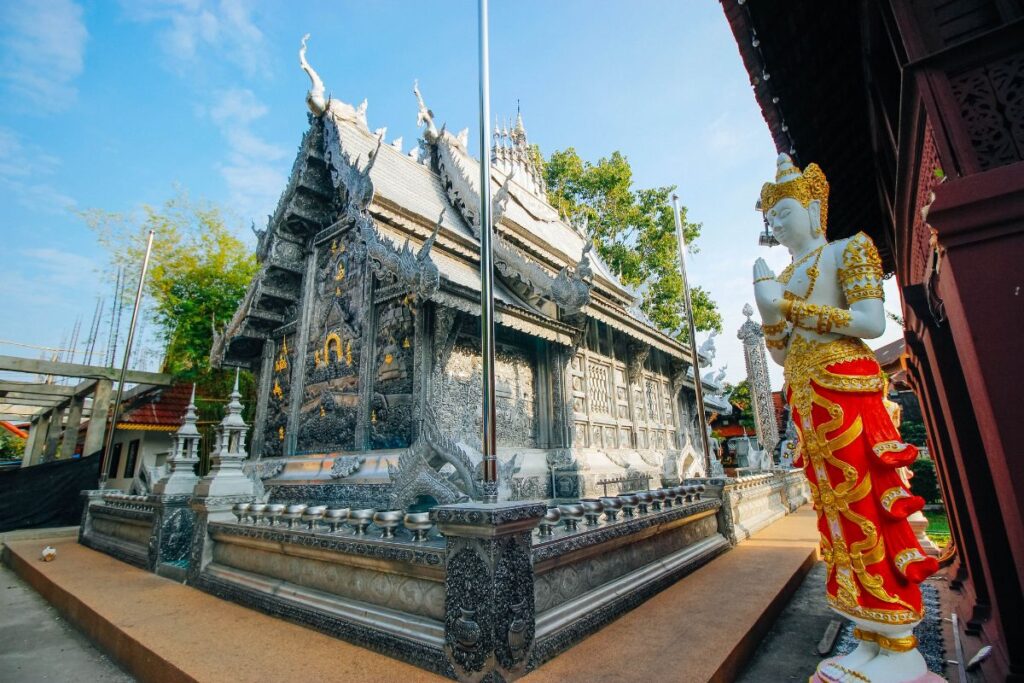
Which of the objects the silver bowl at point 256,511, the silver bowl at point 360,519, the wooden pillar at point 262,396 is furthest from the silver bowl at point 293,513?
the wooden pillar at point 262,396

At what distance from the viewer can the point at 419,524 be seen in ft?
8.49

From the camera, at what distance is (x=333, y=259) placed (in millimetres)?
7887

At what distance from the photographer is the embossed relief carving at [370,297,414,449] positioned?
5.88 m

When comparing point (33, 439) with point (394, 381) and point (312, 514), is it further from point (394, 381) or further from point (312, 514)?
point (312, 514)

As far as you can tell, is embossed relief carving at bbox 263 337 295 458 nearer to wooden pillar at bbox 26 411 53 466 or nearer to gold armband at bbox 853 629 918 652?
gold armband at bbox 853 629 918 652

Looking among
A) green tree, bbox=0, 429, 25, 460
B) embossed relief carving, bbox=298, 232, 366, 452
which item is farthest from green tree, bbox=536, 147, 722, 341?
green tree, bbox=0, 429, 25, 460

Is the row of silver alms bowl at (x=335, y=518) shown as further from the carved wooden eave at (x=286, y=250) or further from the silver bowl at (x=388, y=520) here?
the carved wooden eave at (x=286, y=250)

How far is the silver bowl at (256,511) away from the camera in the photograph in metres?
3.78

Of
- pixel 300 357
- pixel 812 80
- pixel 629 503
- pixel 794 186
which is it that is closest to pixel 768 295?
pixel 794 186

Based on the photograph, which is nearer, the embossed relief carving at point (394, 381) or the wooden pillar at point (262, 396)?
the embossed relief carving at point (394, 381)

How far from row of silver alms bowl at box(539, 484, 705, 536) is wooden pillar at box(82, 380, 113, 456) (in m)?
15.5

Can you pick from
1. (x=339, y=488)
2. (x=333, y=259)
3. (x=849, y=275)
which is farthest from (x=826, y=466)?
(x=333, y=259)

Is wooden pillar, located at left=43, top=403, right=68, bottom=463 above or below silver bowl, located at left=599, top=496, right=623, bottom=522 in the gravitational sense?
above

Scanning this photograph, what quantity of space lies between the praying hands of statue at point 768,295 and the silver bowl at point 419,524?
2030mm
